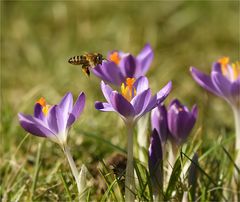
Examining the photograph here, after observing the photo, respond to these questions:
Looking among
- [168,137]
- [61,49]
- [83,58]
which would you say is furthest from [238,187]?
[61,49]

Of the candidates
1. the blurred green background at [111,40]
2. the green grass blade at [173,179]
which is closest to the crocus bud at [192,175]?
the green grass blade at [173,179]

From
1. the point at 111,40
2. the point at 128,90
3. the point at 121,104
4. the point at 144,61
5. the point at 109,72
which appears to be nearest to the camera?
the point at 121,104

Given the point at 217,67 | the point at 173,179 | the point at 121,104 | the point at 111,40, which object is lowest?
the point at 173,179

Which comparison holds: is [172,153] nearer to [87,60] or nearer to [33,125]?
[87,60]

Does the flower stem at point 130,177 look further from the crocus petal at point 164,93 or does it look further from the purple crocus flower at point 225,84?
the purple crocus flower at point 225,84

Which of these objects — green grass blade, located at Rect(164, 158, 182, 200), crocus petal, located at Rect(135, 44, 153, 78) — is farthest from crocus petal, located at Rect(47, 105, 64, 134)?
crocus petal, located at Rect(135, 44, 153, 78)

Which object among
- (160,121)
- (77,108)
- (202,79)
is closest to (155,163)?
(160,121)

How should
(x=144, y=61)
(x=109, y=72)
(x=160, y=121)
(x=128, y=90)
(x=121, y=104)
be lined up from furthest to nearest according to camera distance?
1. (x=144, y=61)
2. (x=109, y=72)
3. (x=160, y=121)
4. (x=128, y=90)
5. (x=121, y=104)
